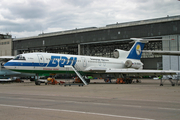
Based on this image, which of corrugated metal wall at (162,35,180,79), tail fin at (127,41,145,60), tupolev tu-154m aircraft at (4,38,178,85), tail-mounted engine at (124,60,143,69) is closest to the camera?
tupolev tu-154m aircraft at (4,38,178,85)

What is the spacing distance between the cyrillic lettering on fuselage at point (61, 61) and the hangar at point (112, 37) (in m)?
27.9

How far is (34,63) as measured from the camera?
27672mm

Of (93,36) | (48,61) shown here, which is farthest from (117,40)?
(48,61)

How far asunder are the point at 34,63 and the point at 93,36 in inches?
1401

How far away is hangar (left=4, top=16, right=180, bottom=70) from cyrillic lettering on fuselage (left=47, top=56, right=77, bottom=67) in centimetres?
2793

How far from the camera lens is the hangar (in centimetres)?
5166

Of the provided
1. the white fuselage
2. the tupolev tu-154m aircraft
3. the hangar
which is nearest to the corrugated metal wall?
the hangar

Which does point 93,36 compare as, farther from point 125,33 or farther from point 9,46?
point 9,46

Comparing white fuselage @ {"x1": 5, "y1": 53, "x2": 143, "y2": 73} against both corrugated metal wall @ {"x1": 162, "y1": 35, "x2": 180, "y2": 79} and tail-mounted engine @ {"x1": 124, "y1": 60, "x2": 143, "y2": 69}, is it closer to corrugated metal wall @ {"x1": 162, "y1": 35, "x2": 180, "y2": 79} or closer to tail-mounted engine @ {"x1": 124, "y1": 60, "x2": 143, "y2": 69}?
tail-mounted engine @ {"x1": 124, "y1": 60, "x2": 143, "y2": 69}

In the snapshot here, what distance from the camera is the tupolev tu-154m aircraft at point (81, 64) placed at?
27.3 m

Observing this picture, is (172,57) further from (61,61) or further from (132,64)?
(61,61)

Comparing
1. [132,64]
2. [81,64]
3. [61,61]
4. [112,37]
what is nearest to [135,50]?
[132,64]

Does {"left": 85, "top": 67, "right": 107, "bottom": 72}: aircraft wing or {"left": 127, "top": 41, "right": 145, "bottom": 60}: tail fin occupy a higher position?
{"left": 127, "top": 41, "right": 145, "bottom": 60}: tail fin

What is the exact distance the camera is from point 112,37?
193 ft
